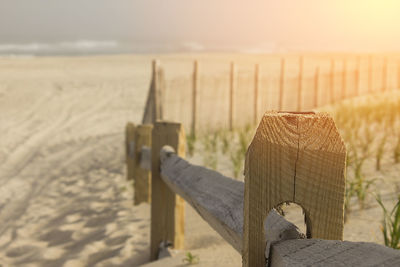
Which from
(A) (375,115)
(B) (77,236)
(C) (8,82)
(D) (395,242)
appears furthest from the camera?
(C) (8,82)

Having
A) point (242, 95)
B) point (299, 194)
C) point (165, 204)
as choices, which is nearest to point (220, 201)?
point (299, 194)

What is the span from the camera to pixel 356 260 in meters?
0.97

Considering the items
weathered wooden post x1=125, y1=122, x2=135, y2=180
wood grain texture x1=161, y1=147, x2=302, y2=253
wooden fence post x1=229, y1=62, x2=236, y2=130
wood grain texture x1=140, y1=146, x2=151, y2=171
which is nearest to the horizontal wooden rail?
wood grain texture x1=161, y1=147, x2=302, y2=253

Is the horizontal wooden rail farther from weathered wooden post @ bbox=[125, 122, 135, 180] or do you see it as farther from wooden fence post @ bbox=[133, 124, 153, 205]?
weathered wooden post @ bbox=[125, 122, 135, 180]

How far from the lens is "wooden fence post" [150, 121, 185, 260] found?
3174mm

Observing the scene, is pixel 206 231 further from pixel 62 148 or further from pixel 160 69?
pixel 62 148

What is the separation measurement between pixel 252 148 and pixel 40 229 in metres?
3.71

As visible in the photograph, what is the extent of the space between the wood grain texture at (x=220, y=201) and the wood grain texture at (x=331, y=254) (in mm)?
76

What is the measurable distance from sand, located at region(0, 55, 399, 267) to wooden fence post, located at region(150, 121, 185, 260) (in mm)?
217

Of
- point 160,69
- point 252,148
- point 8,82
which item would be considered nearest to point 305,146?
point 252,148

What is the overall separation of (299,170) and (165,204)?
2.16 metres

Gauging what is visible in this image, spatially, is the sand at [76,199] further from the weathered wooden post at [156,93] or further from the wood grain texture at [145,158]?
the weathered wooden post at [156,93]

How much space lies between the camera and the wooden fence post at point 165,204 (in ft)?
10.4

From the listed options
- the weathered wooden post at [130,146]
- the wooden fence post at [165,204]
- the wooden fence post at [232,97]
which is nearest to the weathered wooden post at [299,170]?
the wooden fence post at [165,204]
